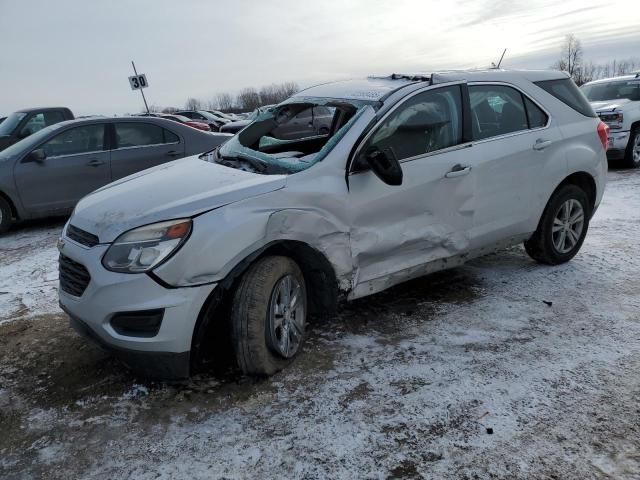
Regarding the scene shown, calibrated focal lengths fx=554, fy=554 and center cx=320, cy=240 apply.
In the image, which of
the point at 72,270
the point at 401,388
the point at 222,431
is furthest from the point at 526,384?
the point at 72,270

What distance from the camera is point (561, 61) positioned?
67875 mm

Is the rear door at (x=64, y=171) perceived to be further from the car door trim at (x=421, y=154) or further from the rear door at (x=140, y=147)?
the car door trim at (x=421, y=154)

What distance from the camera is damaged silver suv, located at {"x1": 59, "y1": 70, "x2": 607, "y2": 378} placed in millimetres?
2932

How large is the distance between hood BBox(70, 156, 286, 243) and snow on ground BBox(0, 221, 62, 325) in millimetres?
1514

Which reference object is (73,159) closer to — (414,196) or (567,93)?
(414,196)

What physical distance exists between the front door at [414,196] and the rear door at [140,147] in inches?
199

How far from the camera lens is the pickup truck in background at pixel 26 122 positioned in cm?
1112

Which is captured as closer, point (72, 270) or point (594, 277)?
point (72, 270)

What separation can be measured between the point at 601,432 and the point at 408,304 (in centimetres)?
183

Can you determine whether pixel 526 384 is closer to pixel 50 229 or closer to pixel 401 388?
pixel 401 388

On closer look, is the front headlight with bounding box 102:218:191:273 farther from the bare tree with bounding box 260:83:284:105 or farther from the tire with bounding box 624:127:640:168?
the bare tree with bounding box 260:83:284:105

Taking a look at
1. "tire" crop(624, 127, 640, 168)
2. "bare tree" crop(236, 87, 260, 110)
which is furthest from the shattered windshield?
"bare tree" crop(236, 87, 260, 110)

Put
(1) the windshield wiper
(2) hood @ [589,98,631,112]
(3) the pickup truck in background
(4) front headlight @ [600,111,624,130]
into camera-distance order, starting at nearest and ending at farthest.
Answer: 1. (1) the windshield wiper
2. (4) front headlight @ [600,111,624,130]
3. (2) hood @ [589,98,631,112]
4. (3) the pickup truck in background

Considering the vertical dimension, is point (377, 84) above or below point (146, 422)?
above
